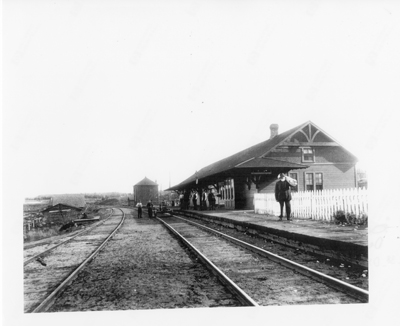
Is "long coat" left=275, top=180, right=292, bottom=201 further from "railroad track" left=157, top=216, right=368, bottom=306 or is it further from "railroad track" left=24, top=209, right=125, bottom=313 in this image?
"railroad track" left=24, top=209, right=125, bottom=313

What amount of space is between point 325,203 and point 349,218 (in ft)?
5.16

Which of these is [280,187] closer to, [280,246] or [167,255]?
[280,246]

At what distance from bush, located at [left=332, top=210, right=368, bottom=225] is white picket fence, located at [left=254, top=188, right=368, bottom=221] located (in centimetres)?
11

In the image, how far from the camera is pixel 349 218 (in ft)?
34.3

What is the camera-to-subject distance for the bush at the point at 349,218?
9914 millimetres

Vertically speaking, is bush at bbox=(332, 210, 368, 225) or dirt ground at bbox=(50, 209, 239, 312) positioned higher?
bush at bbox=(332, 210, 368, 225)

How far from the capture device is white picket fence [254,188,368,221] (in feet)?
33.4

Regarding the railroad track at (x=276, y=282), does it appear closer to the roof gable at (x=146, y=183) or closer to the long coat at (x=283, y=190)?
the long coat at (x=283, y=190)

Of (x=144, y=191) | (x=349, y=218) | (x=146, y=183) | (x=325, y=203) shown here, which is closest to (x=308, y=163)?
(x=325, y=203)

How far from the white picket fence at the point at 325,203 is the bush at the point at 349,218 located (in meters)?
0.11

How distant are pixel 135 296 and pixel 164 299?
450mm

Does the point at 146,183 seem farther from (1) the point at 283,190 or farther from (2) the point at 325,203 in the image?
(2) the point at 325,203

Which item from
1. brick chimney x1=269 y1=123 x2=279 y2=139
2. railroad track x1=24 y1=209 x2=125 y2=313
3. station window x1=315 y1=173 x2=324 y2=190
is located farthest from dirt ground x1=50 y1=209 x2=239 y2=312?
brick chimney x1=269 y1=123 x2=279 y2=139

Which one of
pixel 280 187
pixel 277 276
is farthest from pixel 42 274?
pixel 280 187
